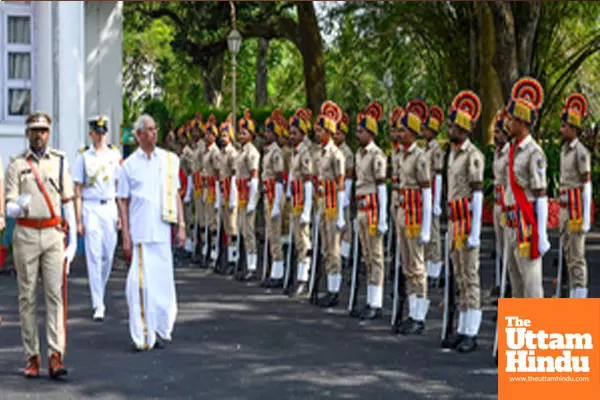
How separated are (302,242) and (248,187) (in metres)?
2.32

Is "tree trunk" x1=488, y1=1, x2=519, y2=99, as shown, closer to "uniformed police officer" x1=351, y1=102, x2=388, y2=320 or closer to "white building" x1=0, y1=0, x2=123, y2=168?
"white building" x1=0, y1=0, x2=123, y2=168

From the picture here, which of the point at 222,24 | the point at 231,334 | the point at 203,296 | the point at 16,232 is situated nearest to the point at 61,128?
the point at 203,296

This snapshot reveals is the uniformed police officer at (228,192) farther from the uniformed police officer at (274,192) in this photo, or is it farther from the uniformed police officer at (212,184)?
the uniformed police officer at (274,192)

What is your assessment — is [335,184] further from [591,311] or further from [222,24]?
[222,24]

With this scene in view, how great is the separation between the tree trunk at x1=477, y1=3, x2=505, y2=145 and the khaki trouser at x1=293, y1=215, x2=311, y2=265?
12235 mm

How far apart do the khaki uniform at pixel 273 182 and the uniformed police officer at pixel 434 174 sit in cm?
200

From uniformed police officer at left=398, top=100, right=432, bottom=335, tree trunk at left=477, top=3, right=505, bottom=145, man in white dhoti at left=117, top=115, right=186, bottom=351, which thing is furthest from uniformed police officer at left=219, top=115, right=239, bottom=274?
tree trunk at left=477, top=3, right=505, bottom=145

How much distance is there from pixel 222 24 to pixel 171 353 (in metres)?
23.4

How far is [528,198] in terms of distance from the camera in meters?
11.3

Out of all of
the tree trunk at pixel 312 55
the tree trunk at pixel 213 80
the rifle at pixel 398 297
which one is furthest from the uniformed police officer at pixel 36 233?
the tree trunk at pixel 213 80

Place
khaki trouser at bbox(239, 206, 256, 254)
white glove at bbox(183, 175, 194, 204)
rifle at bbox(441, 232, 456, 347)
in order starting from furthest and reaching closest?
white glove at bbox(183, 175, 194, 204)
khaki trouser at bbox(239, 206, 256, 254)
rifle at bbox(441, 232, 456, 347)

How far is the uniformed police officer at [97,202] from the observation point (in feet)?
47.9

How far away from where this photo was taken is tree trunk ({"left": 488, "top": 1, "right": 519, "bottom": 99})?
2480 cm

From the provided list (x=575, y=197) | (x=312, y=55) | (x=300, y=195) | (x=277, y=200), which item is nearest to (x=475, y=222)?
(x=575, y=197)
